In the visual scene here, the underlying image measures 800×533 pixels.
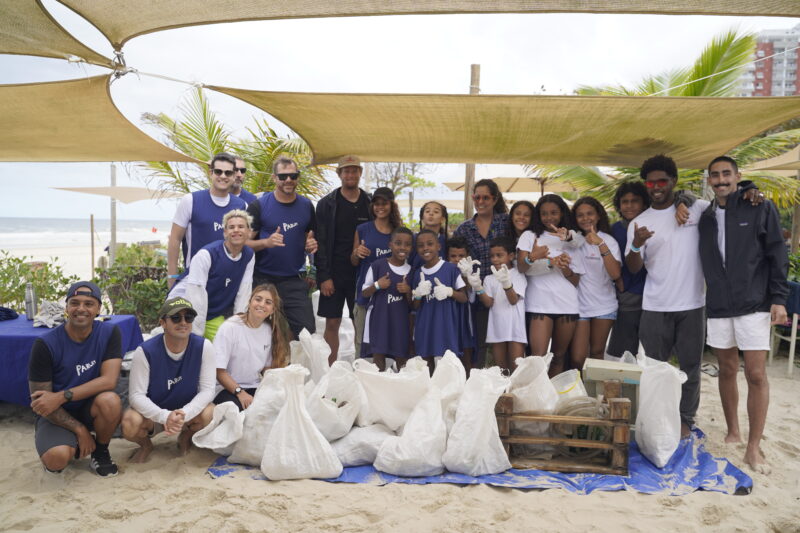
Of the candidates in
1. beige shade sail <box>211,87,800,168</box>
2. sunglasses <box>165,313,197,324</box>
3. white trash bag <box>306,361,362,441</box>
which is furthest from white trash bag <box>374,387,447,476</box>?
beige shade sail <box>211,87,800,168</box>

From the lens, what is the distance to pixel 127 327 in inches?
162

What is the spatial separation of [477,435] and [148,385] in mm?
1936

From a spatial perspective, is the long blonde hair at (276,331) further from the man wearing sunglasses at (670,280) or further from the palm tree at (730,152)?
the palm tree at (730,152)

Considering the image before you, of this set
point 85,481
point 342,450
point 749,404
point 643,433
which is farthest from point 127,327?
point 749,404

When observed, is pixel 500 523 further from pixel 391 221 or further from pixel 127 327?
pixel 127 327

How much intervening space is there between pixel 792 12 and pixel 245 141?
7.07 metres

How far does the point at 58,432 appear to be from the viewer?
300cm

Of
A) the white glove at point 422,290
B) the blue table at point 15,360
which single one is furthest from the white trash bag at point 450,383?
the blue table at point 15,360

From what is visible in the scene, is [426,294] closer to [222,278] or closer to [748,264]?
[222,278]

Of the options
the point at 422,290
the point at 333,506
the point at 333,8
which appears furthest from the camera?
the point at 422,290

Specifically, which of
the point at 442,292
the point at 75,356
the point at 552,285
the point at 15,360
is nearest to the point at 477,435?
the point at 442,292

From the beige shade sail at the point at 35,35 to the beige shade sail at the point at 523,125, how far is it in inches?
33.1

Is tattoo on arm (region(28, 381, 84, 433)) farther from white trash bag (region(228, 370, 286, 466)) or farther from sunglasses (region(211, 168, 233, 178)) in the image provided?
sunglasses (region(211, 168, 233, 178))

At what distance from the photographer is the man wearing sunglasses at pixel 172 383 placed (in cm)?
308
